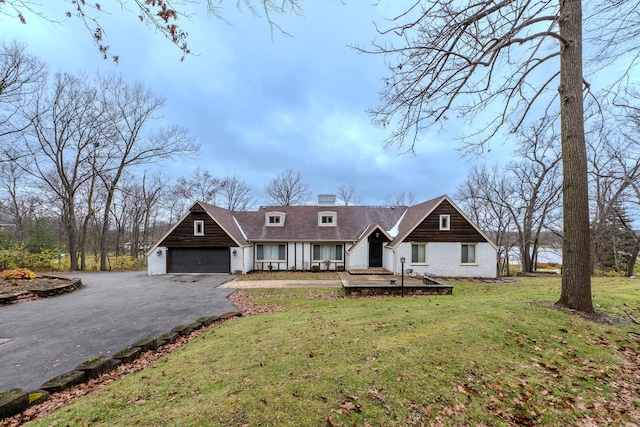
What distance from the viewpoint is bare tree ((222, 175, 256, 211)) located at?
37.3 metres

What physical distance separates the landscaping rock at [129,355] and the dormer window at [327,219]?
17.9 metres

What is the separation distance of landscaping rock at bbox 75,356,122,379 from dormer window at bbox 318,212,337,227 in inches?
727

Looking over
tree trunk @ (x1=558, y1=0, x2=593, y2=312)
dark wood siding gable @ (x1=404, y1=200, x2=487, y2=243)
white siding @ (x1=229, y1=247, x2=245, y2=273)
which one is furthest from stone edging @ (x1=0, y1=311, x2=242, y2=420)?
dark wood siding gable @ (x1=404, y1=200, x2=487, y2=243)

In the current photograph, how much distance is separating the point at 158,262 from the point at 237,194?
1918cm

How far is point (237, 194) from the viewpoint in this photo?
38.2 metres

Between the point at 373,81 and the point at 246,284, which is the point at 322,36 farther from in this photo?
the point at 246,284

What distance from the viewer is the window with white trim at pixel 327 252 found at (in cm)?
2177

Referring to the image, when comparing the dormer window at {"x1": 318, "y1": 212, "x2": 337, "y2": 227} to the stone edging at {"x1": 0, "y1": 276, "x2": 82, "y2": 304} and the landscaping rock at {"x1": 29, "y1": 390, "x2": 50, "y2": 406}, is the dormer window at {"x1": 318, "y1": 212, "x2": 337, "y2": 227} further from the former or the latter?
the landscaping rock at {"x1": 29, "y1": 390, "x2": 50, "y2": 406}

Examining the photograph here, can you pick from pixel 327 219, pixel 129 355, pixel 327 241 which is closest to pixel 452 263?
pixel 327 241

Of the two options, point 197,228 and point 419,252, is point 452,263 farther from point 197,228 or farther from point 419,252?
point 197,228

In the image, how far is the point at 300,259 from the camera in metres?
21.8

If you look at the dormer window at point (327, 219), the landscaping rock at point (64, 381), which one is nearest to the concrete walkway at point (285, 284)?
the dormer window at point (327, 219)

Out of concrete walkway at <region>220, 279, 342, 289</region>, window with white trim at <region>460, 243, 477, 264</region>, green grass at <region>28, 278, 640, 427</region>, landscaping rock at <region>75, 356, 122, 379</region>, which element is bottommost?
concrete walkway at <region>220, 279, 342, 289</region>

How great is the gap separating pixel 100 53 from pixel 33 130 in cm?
2811
